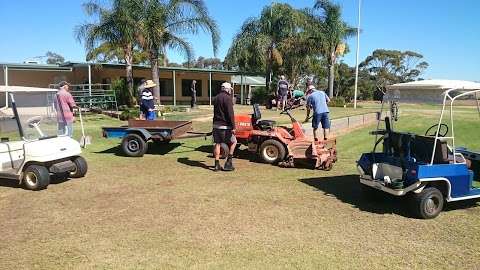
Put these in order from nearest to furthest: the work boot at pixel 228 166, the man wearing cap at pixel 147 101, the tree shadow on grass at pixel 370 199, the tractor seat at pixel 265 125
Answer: the tree shadow on grass at pixel 370 199 < the work boot at pixel 228 166 < the tractor seat at pixel 265 125 < the man wearing cap at pixel 147 101

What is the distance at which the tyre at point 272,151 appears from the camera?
32.3 feet

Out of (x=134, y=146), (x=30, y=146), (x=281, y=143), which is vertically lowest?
(x=134, y=146)

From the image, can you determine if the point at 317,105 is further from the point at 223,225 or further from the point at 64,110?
the point at 223,225

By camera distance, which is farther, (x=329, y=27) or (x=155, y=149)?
(x=329, y=27)

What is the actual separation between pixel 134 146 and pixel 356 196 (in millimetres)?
5486

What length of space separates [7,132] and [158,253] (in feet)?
14.3

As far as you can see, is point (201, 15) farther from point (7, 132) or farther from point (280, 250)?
point (280, 250)

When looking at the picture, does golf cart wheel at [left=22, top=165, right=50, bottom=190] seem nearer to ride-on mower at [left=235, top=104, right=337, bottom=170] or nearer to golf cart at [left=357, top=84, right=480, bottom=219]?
ride-on mower at [left=235, top=104, right=337, bottom=170]

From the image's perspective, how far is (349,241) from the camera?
5379 millimetres

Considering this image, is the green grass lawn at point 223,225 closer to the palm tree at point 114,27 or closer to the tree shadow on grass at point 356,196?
the tree shadow on grass at point 356,196

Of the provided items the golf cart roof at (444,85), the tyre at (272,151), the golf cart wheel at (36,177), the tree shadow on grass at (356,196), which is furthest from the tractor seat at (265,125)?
the golf cart wheel at (36,177)

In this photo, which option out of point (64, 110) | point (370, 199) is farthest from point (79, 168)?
point (370, 199)

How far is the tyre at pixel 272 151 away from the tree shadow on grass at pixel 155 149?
2.72 metres

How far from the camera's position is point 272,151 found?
9.97 metres
